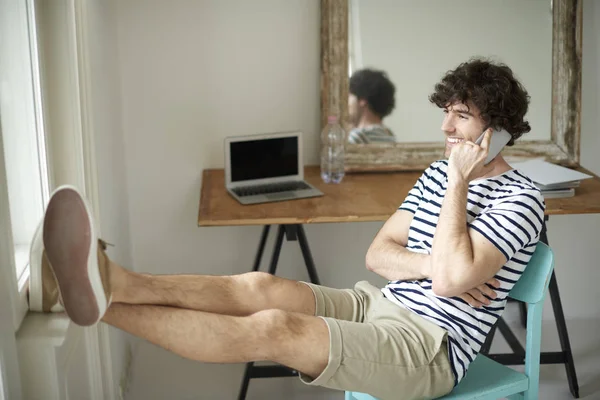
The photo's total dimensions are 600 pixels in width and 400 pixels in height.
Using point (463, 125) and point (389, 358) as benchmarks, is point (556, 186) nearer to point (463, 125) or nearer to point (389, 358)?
point (463, 125)

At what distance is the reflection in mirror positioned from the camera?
9.98 feet

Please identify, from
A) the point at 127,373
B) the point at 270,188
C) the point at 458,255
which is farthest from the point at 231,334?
the point at 127,373

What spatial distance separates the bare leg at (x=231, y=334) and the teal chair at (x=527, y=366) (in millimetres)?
284

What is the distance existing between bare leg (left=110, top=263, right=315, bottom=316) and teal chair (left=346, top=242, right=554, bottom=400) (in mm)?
320

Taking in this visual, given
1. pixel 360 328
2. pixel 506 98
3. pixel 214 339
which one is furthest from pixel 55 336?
pixel 506 98

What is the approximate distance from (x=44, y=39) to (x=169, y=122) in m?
1.07

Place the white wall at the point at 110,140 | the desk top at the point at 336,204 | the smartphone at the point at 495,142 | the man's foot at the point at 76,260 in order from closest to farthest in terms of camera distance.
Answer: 1. the man's foot at the point at 76,260
2. the smartphone at the point at 495,142
3. the white wall at the point at 110,140
4. the desk top at the point at 336,204

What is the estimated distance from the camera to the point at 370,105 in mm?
3074

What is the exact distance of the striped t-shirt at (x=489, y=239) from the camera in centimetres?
193

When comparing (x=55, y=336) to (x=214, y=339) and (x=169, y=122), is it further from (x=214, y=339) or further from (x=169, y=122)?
(x=169, y=122)

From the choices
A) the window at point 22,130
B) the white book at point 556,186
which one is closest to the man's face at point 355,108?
the white book at point 556,186

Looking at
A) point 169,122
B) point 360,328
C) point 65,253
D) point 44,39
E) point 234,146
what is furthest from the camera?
point 169,122

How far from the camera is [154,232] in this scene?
3.21 m

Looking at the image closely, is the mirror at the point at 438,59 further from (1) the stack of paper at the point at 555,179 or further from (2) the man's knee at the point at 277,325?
(2) the man's knee at the point at 277,325
